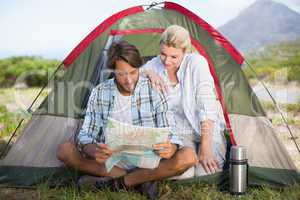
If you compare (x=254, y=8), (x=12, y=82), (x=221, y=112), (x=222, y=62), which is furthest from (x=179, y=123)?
(x=254, y=8)

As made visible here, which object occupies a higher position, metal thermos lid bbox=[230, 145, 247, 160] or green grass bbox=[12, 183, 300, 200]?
metal thermos lid bbox=[230, 145, 247, 160]

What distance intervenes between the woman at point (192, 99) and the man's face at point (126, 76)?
0.53ft

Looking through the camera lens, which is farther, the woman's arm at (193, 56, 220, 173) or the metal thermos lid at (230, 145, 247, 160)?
the woman's arm at (193, 56, 220, 173)

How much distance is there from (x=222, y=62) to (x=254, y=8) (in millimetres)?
12293

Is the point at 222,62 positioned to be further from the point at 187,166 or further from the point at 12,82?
the point at 12,82

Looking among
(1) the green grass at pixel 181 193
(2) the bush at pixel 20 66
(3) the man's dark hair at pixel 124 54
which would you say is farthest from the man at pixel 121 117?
(2) the bush at pixel 20 66

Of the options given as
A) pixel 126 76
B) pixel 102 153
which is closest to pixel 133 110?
pixel 126 76

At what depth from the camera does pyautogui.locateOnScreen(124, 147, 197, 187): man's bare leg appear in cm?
303

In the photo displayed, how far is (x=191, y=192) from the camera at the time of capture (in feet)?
10.2

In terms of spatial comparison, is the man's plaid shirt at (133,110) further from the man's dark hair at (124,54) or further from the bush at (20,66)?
the bush at (20,66)

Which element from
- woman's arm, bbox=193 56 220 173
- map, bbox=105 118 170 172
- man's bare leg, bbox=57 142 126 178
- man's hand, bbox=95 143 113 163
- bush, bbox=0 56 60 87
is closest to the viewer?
map, bbox=105 118 170 172

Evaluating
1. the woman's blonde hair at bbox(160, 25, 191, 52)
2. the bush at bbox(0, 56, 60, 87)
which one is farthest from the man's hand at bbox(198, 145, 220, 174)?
the bush at bbox(0, 56, 60, 87)

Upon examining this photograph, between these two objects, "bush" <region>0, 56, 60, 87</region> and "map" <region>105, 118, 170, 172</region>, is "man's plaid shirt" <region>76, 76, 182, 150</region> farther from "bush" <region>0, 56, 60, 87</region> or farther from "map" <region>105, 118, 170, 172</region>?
"bush" <region>0, 56, 60, 87</region>

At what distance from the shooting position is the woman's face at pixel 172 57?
3301 mm
